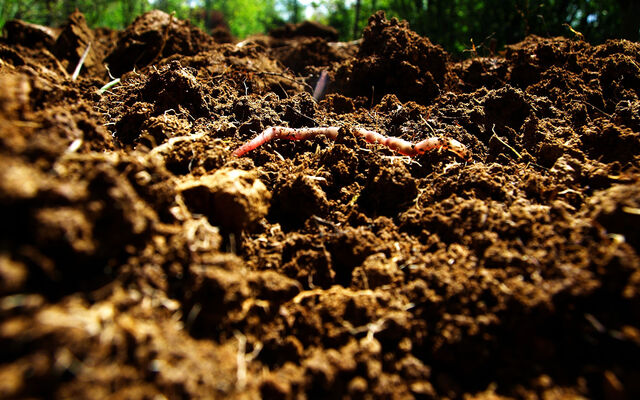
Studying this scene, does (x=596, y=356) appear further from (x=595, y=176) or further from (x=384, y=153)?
(x=384, y=153)

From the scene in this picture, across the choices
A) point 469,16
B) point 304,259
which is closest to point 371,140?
point 304,259

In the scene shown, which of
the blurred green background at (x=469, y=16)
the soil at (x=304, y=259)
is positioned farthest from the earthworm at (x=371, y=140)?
the blurred green background at (x=469, y=16)

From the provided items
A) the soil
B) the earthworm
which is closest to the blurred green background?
the earthworm

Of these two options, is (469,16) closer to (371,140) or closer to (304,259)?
(371,140)

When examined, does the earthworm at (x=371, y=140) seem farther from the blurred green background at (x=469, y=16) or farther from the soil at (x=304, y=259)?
the blurred green background at (x=469, y=16)

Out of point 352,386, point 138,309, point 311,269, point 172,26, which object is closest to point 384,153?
point 311,269

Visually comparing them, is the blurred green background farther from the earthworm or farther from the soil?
the soil
